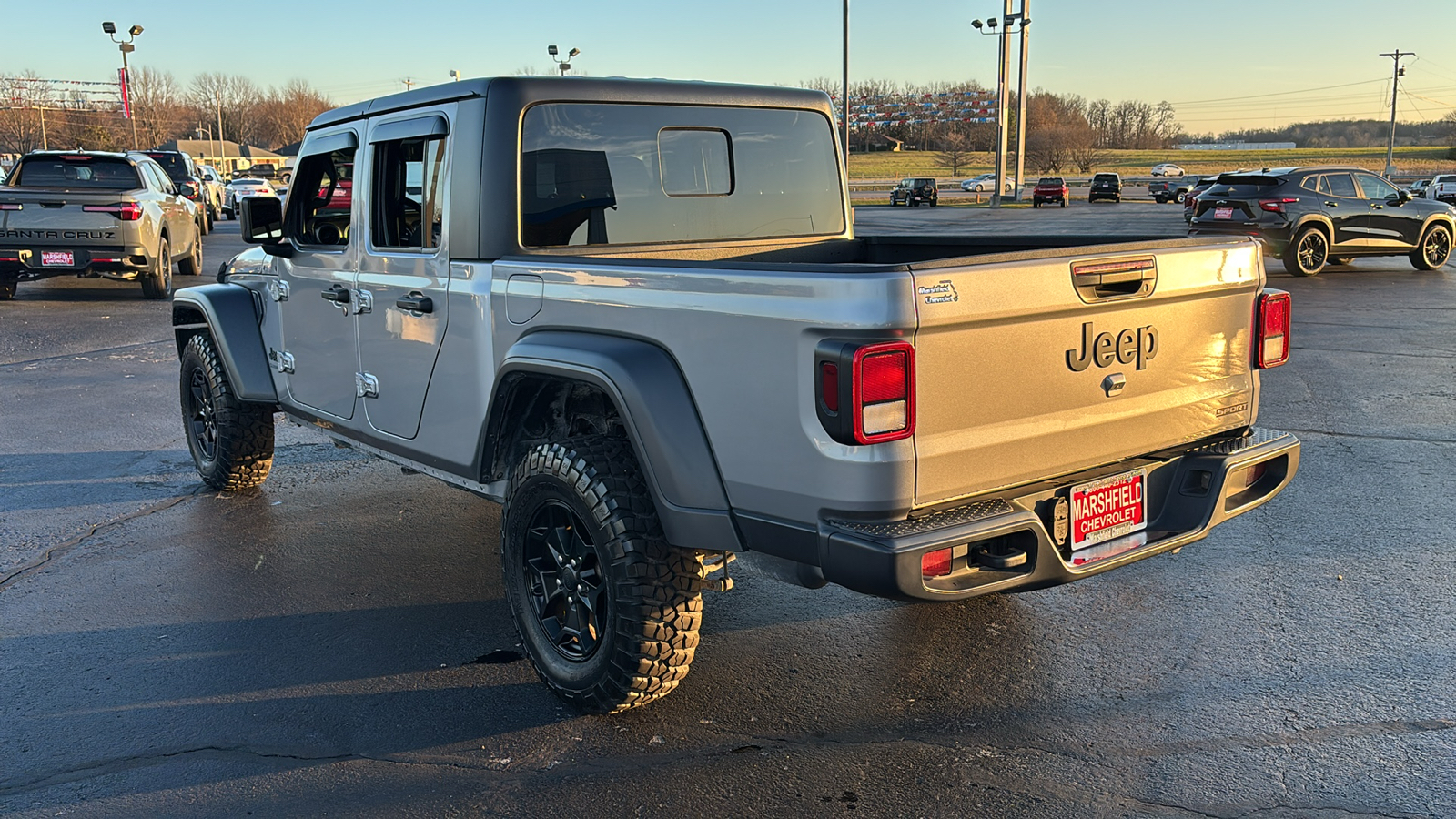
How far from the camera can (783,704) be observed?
3.72m

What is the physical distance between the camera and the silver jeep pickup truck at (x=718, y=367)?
2975 millimetres

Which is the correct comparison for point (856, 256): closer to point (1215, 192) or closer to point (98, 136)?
point (1215, 192)

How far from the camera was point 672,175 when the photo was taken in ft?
A: 14.9

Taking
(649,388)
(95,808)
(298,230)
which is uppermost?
(298,230)

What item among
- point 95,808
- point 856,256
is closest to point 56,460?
point 95,808

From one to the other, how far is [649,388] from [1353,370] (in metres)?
8.39

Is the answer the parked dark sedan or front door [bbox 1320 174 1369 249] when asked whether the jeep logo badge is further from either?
front door [bbox 1320 174 1369 249]

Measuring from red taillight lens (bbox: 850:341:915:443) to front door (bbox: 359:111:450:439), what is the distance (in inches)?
75.2

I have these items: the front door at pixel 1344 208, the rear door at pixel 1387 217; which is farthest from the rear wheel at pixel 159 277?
the rear door at pixel 1387 217

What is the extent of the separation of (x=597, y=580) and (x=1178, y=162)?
121710 mm

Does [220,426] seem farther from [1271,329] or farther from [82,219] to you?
[82,219]

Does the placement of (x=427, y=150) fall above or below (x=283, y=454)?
above

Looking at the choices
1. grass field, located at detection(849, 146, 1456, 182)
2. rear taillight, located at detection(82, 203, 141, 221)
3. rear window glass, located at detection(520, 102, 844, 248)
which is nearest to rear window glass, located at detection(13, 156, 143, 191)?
rear taillight, located at detection(82, 203, 141, 221)

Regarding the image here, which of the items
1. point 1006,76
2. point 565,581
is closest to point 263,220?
point 565,581
